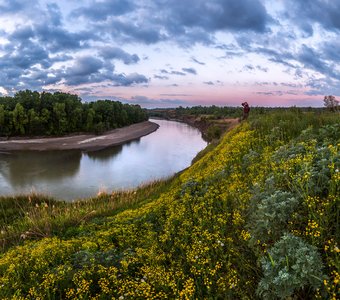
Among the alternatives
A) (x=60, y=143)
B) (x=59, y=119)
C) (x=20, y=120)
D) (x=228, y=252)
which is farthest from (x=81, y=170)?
(x=59, y=119)

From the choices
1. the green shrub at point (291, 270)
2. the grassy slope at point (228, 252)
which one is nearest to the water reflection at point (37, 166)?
the grassy slope at point (228, 252)

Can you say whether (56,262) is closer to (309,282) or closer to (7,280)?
(7,280)

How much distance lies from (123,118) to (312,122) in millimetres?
109395

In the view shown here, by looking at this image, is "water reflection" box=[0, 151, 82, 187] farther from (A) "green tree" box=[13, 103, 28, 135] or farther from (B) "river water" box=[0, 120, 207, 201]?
(A) "green tree" box=[13, 103, 28, 135]

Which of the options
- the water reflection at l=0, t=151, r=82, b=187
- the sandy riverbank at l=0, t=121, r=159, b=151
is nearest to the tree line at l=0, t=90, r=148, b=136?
the sandy riverbank at l=0, t=121, r=159, b=151

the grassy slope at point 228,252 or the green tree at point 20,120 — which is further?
the green tree at point 20,120

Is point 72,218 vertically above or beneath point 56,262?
beneath

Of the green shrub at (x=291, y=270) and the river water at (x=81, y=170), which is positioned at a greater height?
the green shrub at (x=291, y=270)

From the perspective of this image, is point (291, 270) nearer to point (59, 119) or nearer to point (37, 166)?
point (37, 166)

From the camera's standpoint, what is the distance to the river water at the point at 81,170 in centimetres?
3053

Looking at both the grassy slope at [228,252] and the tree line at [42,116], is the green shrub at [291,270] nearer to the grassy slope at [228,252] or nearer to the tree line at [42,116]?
the grassy slope at [228,252]

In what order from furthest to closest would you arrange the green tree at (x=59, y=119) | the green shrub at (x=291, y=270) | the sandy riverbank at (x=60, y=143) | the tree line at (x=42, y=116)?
the green tree at (x=59, y=119) → the tree line at (x=42, y=116) → the sandy riverbank at (x=60, y=143) → the green shrub at (x=291, y=270)

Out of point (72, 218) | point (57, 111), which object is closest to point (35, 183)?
point (72, 218)

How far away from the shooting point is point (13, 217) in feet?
51.4
